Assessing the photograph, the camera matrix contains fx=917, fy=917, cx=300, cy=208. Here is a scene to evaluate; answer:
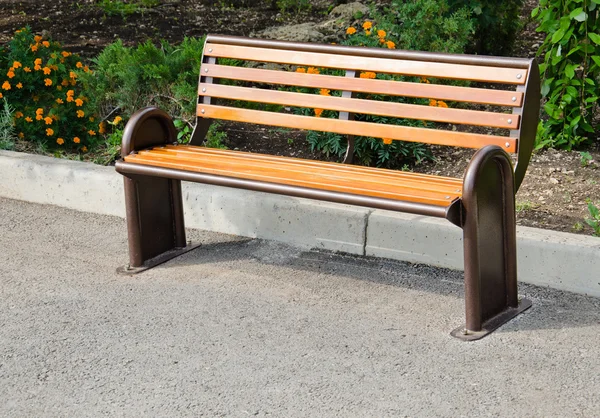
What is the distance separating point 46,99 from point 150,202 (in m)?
2.13

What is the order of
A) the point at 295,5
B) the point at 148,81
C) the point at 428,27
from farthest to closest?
1. the point at 295,5
2. the point at 428,27
3. the point at 148,81

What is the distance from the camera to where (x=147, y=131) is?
4547mm

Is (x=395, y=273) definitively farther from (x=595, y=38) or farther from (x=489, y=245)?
(x=595, y=38)

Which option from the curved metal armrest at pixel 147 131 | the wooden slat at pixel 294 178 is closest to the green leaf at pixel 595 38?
the wooden slat at pixel 294 178

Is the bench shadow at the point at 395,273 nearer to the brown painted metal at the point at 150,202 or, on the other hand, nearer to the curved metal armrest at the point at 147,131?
the brown painted metal at the point at 150,202

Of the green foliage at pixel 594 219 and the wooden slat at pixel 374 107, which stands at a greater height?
the wooden slat at pixel 374 107

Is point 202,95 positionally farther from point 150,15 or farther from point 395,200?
point 150,15

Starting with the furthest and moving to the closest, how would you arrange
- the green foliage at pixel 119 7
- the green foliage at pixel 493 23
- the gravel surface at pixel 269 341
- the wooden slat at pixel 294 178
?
1. the green foliage at pixel 119 7
2. the green foliage at pixel 493 23
3. the wooden slat at pixel 294 178
4. the gravel surface at pixel 269 341

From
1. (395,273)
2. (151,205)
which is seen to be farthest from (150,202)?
(395,273)

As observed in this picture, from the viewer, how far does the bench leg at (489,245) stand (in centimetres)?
356

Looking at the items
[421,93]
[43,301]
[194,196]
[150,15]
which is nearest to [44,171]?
[194,196]

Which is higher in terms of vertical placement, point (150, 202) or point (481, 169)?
point (481, 169)

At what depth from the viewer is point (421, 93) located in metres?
4.14

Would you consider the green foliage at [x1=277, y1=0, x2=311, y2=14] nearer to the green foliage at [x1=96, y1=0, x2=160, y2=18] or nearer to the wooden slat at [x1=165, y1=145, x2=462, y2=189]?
the green foliage at [x1=96, y1=0, x2=160, y2=18]
